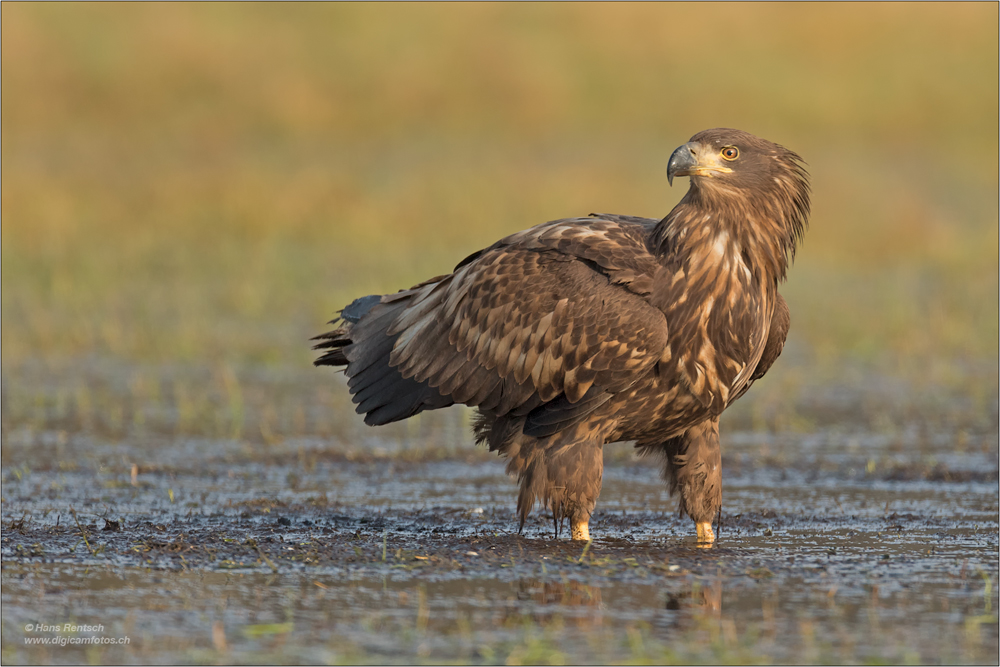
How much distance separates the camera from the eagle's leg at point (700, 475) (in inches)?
272

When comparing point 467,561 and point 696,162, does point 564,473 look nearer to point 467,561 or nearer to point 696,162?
point 467,561

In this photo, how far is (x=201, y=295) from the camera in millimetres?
14602

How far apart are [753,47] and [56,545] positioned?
23946mm

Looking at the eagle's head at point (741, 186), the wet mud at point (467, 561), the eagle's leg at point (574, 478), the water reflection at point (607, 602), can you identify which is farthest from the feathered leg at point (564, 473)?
the eagle's head at point (741, 186)

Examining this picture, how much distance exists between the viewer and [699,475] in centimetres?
692

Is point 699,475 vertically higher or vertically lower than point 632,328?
lower

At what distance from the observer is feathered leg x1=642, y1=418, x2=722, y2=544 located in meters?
6.90

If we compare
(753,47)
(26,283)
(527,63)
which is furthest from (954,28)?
(26,283)

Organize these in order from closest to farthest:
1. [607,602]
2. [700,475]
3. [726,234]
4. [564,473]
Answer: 1. [607,602]
2. [726,234]
3. [564,473]
4. [700,475]

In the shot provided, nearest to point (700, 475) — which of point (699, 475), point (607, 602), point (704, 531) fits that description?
point (699, 475)

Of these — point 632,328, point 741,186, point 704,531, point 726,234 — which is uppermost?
point 741,186

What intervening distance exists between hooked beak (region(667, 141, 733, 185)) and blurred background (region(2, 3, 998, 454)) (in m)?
3.98

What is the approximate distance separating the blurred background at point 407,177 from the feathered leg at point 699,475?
3256 millimetres

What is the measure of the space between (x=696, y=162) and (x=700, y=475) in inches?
57.7
